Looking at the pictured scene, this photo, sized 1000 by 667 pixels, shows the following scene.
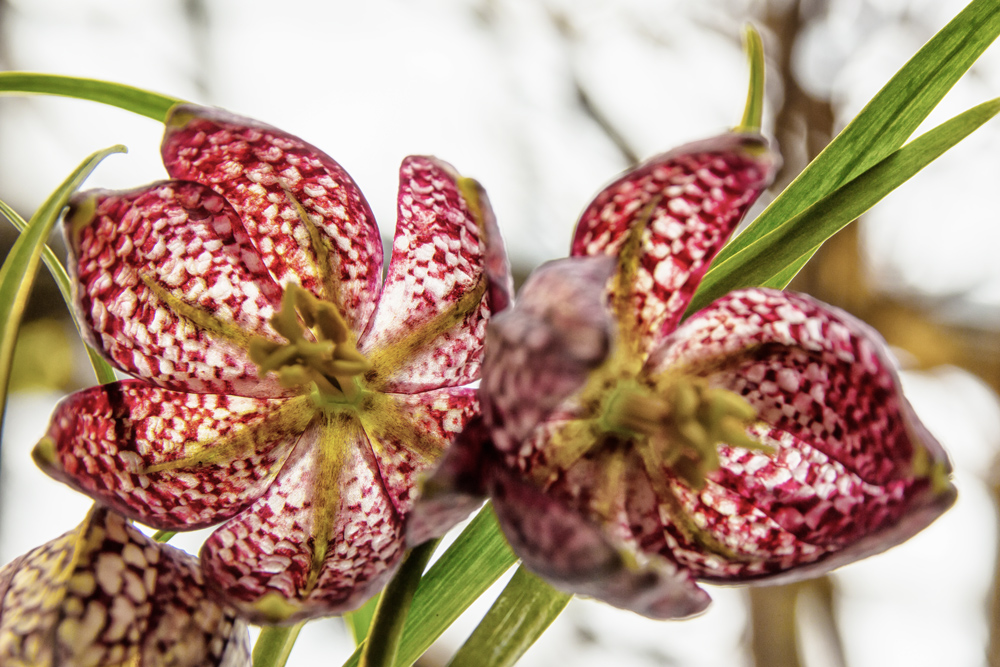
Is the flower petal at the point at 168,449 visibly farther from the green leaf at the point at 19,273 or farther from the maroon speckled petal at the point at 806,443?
the maroon speckled petal at the point at 806,443

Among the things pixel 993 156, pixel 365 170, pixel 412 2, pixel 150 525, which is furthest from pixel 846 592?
pixel 150 525

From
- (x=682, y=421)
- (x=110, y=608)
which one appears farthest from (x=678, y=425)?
(x=110, y=608)

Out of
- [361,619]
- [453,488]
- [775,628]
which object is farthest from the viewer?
[775,628]

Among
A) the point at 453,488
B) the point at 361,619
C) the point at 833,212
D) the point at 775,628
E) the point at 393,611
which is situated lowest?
the point at 775,628

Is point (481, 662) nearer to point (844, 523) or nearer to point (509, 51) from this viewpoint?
point (844, 523)

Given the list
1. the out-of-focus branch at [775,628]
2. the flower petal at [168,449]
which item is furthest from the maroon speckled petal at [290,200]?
the out-of-focus branch at [775,628]

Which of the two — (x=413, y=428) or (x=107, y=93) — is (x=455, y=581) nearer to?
(x=413, y=428)

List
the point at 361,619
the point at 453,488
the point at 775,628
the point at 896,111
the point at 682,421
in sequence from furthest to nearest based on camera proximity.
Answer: the point at 775,628, the point at 361,619, the point at 896,111, the point at 682,421, the point at 453,488

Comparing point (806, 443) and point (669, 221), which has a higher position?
point (669, 221)

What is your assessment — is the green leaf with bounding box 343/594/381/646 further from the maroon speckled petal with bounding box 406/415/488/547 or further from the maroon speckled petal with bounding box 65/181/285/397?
the maroon speckled petal with bounding box 406/415/488/547
